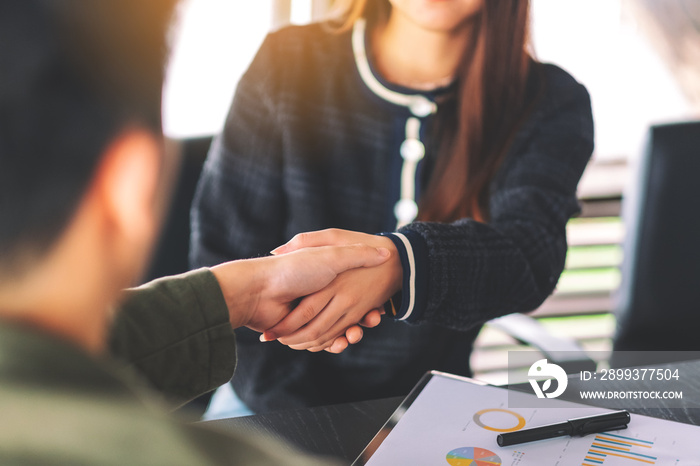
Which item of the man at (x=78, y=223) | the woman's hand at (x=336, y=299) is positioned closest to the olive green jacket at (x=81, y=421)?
the man at (x=78, y=223)

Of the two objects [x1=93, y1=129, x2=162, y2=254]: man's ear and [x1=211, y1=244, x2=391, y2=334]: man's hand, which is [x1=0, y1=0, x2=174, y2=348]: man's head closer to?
[x1=93, y1=129, x2=162, y2=254]: man's ear

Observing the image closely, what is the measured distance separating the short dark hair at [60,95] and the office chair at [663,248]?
862 mm

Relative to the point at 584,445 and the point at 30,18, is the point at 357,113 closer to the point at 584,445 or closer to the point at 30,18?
the point at 584,445

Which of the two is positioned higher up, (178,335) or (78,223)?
(78,223)

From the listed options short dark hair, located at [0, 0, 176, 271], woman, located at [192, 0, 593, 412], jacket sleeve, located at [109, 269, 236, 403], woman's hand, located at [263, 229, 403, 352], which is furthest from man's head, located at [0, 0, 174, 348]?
woman, located at [192, 0, 593, 412]

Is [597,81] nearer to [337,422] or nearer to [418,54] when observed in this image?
[418,54]

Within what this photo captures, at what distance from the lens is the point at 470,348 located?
91cm

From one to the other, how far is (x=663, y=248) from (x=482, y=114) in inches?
15.0

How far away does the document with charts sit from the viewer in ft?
1.45

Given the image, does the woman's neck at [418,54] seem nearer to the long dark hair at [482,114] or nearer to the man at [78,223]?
the long dark hair at [482,114]

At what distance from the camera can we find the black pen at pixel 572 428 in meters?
0.46

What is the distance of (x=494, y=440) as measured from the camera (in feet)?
1.53

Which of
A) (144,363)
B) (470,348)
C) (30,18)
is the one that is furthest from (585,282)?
(30,18)

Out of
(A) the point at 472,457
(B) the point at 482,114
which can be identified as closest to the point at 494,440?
(A) the point at 472,457
